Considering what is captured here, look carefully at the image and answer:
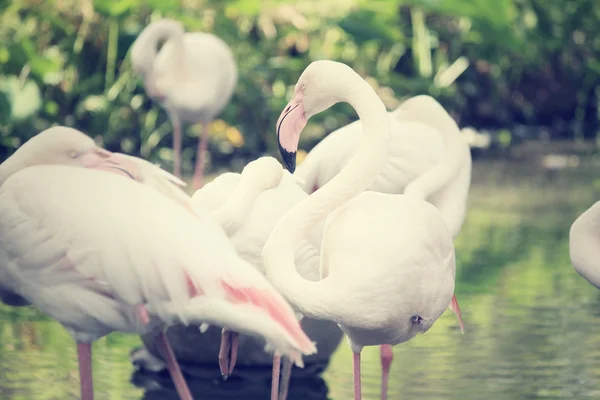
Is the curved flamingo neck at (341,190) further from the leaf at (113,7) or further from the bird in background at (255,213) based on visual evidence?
the leaf at (113,7)

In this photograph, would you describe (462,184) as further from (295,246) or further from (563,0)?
(563,0)

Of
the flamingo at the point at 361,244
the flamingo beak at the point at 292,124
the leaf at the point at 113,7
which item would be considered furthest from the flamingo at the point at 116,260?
the leaf at the point at 113,7

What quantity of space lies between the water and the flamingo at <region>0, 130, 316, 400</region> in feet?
2.98

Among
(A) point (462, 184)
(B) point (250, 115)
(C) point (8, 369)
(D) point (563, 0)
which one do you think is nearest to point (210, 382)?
(C) point (8, 369)

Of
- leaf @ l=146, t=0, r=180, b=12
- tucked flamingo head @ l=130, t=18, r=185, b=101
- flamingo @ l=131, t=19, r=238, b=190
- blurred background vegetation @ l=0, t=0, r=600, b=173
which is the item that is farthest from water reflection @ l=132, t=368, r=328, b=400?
leaf @ l=146, t=0, r=180, b=12

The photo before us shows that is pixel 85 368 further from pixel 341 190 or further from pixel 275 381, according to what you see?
pixel 341 190

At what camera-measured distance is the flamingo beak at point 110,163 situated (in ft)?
11.3

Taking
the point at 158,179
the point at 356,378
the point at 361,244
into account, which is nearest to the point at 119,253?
the point at 158,179

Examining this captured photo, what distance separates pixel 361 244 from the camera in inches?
132

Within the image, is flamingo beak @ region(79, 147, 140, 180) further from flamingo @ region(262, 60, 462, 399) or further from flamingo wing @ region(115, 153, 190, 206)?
flamingo @ region(262, 60, 462, 399)

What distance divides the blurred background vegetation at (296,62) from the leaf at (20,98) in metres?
0.01

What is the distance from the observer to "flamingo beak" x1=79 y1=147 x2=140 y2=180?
344cm

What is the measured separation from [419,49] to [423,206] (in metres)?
9.28

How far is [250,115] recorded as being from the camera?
436 inches
